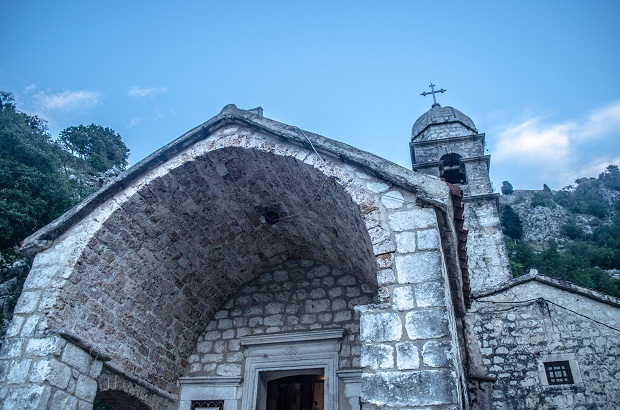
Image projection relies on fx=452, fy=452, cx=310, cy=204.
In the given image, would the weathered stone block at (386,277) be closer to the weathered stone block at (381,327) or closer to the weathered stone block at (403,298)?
the weathered stone block at (403,298)

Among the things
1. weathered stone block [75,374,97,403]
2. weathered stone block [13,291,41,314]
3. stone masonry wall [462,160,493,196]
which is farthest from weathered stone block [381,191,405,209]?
stone masonry wall [462,160,493,196]

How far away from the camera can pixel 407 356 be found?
11.0ft

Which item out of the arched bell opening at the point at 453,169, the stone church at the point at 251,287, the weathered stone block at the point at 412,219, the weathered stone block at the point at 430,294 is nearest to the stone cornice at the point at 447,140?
the arched bell opening at the point at 453,169

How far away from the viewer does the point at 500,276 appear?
39.0 ft

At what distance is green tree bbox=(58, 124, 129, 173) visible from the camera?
102 ft

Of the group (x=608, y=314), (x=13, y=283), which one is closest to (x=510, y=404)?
(x=608, y=314)

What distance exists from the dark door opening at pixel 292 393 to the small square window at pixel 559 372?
15.8 ft

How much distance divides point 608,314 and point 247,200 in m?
7.86

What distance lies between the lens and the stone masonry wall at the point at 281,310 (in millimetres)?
5984

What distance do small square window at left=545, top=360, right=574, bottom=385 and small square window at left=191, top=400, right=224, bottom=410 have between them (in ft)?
21.1

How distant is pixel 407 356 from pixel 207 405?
3.52 m

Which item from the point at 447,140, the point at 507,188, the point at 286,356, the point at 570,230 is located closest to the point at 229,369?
the point at 286,356

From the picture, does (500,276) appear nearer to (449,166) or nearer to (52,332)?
(449,166)

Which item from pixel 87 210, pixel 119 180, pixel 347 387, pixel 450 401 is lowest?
pixel 450 401
